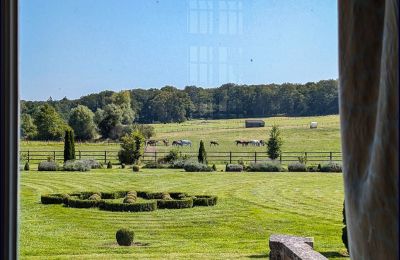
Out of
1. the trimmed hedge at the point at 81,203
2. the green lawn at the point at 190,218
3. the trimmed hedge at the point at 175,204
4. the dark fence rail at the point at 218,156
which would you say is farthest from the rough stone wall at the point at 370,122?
the trimmed hedge at the point at 81,203

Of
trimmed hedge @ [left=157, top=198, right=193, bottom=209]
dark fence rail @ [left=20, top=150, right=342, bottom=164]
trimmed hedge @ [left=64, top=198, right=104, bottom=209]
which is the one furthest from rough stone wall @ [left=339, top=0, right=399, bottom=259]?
trimmed hedge @ [left=64, top=198, right=104, bottom=209]

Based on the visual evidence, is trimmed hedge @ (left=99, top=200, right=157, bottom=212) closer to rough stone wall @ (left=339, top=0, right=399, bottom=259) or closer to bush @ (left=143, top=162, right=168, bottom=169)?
bush @ (left=143, top=162, right=168, bottom=169)

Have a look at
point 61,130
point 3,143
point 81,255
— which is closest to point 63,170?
point 61,130

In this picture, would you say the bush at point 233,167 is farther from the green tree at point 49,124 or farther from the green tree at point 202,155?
the green tree at point 49,124

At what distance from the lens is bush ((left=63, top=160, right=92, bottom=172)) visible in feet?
6.43

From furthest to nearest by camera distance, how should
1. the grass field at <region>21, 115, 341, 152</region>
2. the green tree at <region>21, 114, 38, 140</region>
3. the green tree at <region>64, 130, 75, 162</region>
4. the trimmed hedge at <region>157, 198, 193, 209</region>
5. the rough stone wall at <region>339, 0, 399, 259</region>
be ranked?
the trimmed hedge at <region>157, 198, 193, 209</region> < the green tree at <region>64, 130, 75, 162</region> < the grass field at <region>21, 115, 341, 152</region> < the green tree at <region>21, 114, 38, 140</region> < the rough stone wall at <region>339, 0, 399, 259</region>

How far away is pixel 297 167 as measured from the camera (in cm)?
190

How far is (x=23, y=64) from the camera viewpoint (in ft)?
5.75

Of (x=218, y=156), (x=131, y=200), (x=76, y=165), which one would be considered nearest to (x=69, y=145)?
(x=76, y=165)

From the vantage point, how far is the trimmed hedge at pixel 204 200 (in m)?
1.99

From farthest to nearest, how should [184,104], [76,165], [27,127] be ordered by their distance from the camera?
[76,165] → [184,104] → [27,127]

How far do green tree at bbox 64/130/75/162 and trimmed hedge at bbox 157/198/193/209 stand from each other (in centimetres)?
41

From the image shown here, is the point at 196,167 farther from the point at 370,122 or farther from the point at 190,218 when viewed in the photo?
the point at 370,122

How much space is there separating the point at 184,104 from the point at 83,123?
0.41 m
